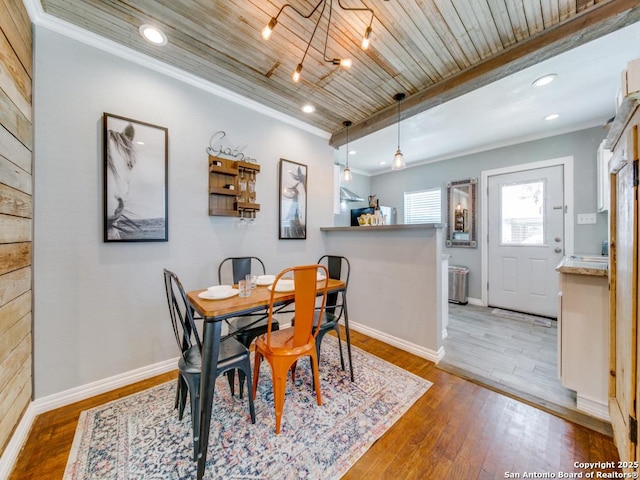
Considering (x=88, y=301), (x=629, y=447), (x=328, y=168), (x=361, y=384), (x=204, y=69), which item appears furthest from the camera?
(x=328, y=168)

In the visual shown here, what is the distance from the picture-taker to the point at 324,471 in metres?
1.21

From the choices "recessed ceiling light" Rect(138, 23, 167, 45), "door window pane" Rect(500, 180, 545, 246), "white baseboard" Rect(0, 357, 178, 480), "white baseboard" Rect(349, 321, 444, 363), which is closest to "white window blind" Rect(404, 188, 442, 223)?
"door window pane" Rect(500, 180, 545, 246)

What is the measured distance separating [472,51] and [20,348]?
3.72 m

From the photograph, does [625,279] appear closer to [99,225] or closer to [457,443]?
[457,443]

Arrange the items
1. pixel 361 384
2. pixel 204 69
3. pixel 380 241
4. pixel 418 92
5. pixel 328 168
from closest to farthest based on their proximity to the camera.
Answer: pixel 361 384, pixel 204 69, pixel 418 92, pixel 380 241, pixel 328 168

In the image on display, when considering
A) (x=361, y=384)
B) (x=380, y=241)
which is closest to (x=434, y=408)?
(x=361, y=384)

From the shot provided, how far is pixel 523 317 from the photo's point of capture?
134 inches

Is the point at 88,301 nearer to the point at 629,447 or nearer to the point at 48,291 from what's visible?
the point at 48,291

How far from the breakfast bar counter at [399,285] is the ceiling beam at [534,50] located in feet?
4.28

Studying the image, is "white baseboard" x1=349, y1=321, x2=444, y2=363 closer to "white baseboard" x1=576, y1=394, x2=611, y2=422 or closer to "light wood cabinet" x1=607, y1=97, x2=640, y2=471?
"white baseboard" x1=576, y1=394, x2=611, y2=422

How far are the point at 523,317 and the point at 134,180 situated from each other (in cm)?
485

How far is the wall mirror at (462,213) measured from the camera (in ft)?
13.5

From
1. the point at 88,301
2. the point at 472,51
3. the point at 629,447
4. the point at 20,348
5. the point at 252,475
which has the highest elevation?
the point at 472,51

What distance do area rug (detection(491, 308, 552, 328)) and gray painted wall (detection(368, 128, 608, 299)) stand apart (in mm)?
442
